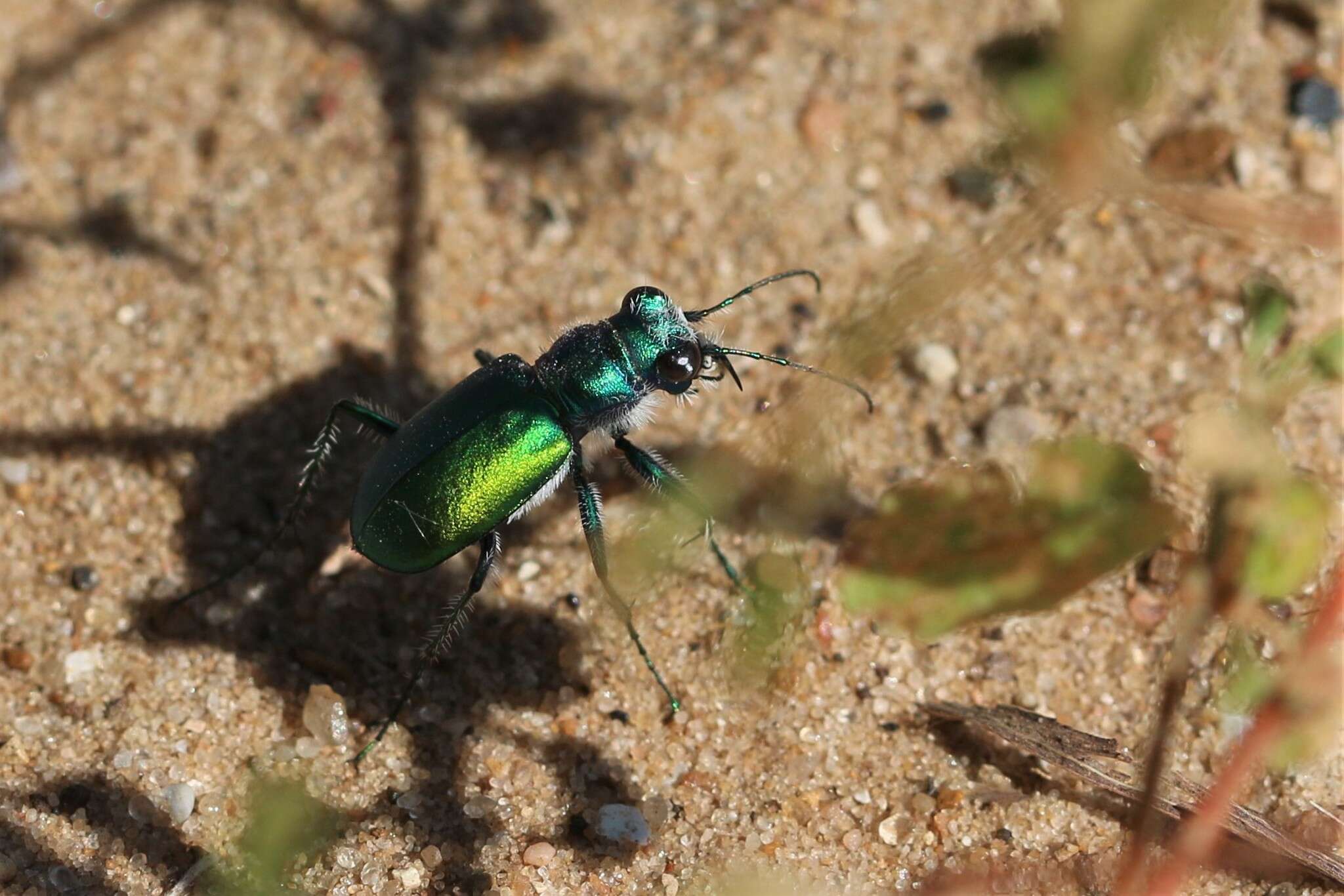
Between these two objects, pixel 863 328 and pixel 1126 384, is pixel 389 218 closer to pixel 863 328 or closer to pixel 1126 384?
pixel 863 328

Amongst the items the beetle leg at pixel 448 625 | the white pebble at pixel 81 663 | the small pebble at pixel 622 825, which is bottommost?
the white pebble at pixel 81 663

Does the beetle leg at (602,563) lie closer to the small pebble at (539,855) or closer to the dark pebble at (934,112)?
the small pebble at (539,855)

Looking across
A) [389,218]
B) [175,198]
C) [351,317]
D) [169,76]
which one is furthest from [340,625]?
[169,76]

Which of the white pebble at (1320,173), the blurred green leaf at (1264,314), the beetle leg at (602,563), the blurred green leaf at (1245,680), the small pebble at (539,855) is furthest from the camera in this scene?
the white pebble at (1320,173)

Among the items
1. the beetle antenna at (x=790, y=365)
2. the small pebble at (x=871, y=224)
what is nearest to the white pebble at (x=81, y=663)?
the beetle antenna at (x=790, y=365)

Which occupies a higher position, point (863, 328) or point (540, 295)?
point (863, 328)

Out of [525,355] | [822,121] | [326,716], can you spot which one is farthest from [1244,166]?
[326,716]

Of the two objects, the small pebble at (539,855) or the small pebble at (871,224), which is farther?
the small pebble at (871,224)

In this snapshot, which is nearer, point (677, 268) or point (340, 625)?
point (340, 625)
